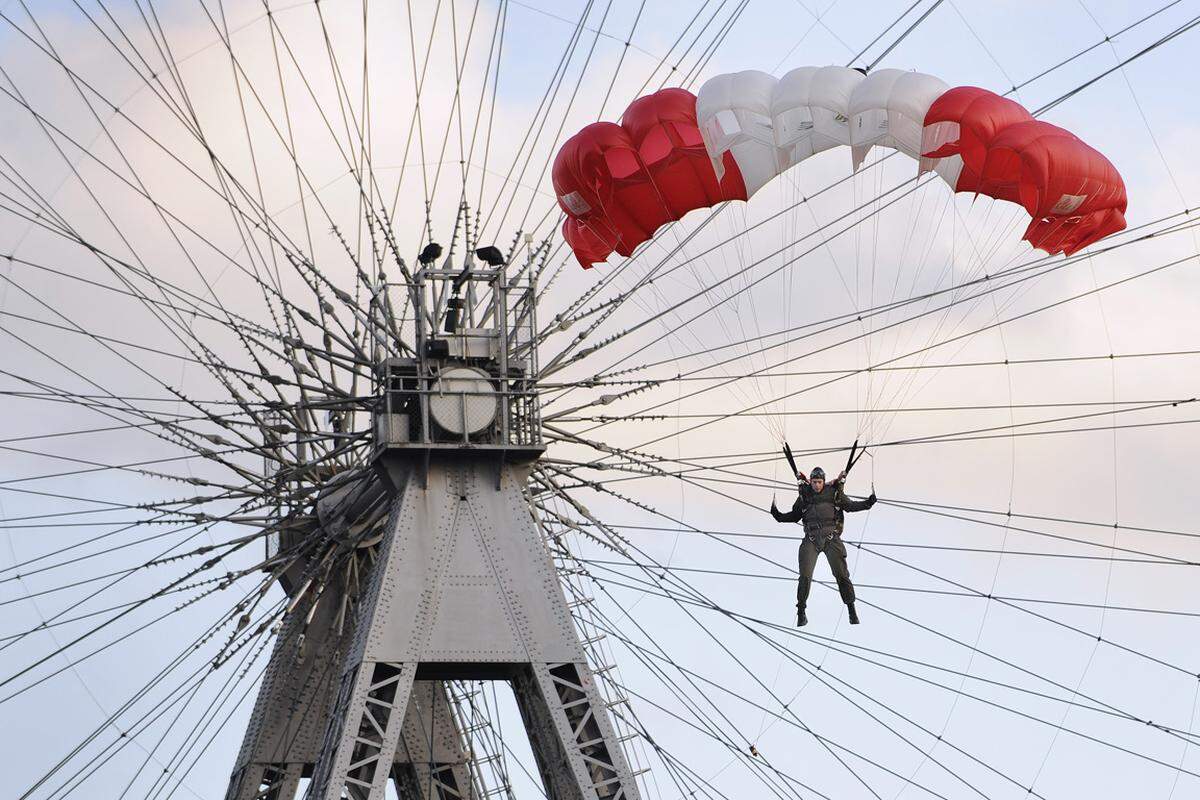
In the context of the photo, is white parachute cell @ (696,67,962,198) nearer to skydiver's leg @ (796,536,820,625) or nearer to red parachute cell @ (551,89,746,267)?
red parachute cell @ (551,89,746,267)

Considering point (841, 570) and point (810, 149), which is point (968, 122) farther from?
point (841, 570)

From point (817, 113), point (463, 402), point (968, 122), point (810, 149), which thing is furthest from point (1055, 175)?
point (463, 402)

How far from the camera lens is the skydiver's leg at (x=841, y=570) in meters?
35.0

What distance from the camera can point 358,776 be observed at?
1356 inches

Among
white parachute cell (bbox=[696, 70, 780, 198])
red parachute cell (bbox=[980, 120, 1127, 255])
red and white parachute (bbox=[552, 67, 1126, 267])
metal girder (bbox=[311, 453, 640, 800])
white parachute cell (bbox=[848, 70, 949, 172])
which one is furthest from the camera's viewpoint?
white parachute cell (bbox=[696, 70, 780, 198])

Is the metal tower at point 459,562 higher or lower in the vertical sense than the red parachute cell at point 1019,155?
lower

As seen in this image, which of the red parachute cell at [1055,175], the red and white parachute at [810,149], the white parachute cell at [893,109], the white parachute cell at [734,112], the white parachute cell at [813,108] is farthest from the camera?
the white parachute cell at [734,112]

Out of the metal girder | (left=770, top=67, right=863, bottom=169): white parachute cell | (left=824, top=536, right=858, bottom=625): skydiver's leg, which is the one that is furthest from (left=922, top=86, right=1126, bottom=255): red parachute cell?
the metal girder

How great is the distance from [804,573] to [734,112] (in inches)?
273

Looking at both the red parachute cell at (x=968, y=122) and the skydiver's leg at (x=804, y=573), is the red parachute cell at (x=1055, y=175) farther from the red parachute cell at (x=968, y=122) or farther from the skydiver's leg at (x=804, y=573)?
the skydiver's leg at (x=804, y=573)

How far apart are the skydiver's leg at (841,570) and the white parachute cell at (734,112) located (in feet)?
19.2

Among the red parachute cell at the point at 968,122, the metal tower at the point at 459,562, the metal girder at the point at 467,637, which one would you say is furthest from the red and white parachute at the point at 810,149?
the metal girder at the point at 467,637

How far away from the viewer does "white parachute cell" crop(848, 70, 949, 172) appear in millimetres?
34625

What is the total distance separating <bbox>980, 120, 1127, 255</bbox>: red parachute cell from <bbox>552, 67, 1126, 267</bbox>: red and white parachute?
15 mm
